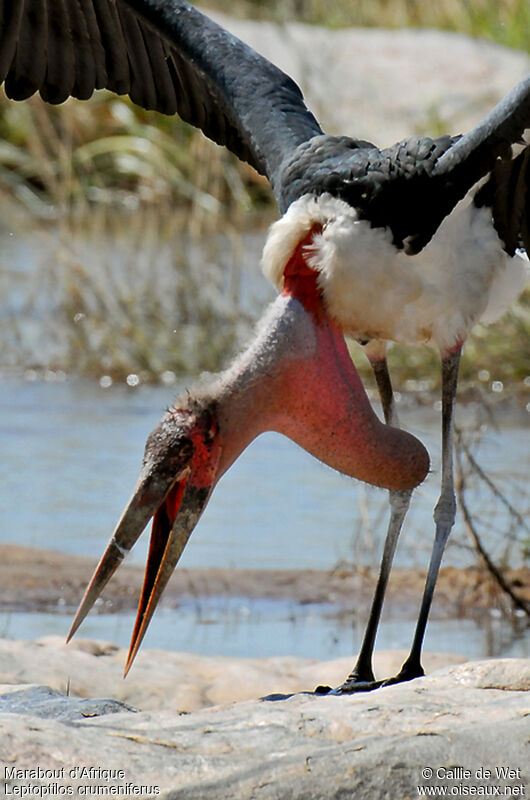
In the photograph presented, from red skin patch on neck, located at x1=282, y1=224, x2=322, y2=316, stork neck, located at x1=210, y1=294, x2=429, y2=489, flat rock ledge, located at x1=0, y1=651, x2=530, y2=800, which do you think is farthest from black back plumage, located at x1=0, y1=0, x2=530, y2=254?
flat rock ledge, located at x1=0, y1=651, x2=530, y2=800

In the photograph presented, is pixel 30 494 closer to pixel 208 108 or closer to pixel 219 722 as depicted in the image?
pixel 208 108

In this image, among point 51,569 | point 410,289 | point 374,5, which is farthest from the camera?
point 374,5

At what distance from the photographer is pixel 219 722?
3.46 meters

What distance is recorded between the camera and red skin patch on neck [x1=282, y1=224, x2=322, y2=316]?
172 inches

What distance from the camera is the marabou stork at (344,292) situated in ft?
12.5

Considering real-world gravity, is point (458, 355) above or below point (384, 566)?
above

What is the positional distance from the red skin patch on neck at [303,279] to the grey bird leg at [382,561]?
2.34 feet

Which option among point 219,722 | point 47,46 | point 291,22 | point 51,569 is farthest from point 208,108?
point 291,22

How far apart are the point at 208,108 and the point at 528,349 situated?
3557mm

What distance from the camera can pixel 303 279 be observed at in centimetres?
439

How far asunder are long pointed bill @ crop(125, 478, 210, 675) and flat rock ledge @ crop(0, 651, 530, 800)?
304 millimetres

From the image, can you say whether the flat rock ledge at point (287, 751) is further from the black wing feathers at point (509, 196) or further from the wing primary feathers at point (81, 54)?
the wing primary feathers at point (81, 54)

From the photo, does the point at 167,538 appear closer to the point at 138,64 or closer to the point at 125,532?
the point at 125,532

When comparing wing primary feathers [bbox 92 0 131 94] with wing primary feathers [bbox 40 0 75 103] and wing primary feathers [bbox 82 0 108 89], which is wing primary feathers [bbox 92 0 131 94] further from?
wing primary feathers [bbox 40 0 75 103]
